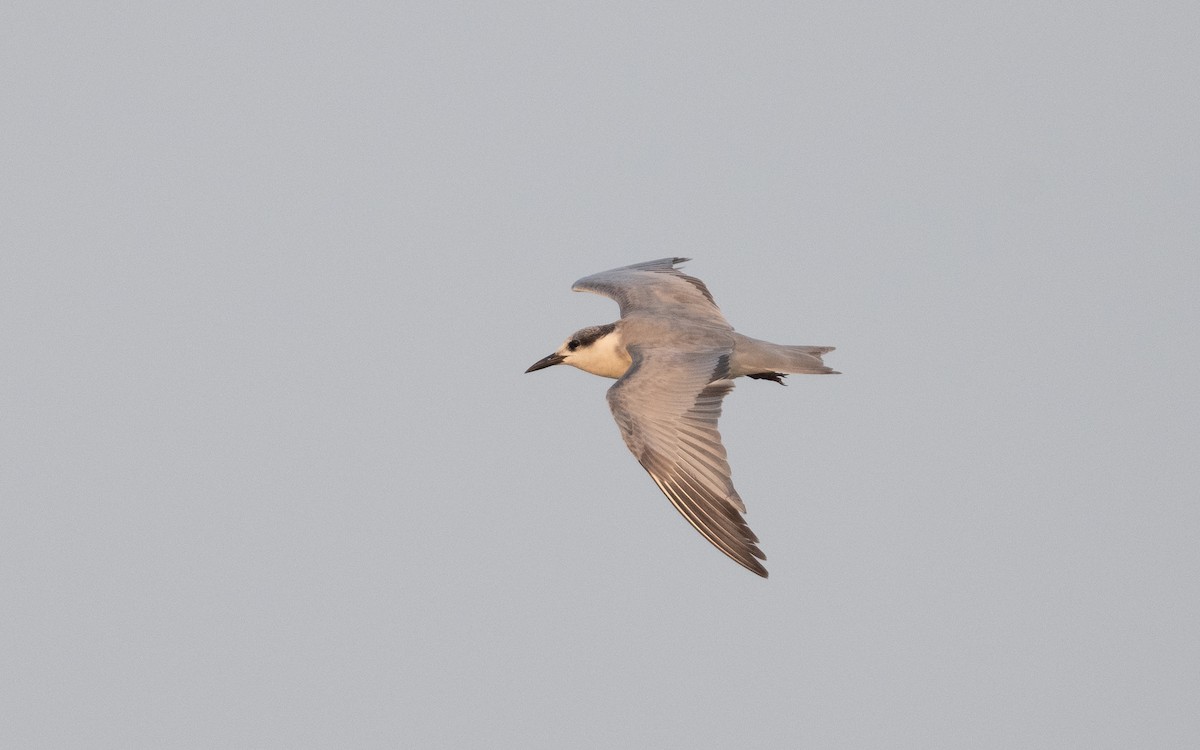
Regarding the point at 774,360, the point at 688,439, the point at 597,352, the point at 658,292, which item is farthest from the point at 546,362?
the point at 688,439

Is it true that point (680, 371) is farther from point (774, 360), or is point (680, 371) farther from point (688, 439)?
point (774, 360)

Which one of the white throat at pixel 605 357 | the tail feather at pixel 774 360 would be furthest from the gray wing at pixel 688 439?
the white throat at pixel 605 357

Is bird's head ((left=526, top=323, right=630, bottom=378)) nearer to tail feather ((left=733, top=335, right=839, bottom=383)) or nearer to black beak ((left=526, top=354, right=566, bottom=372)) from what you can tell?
black beak ((left=526, top=354, right=566, bottom=372))

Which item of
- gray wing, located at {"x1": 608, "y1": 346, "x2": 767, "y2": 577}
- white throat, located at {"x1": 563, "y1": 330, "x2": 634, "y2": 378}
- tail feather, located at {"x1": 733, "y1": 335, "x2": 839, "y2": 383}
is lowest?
gray wing, located at {"x1": 608, "y1": 346, "x2": 767, "y2": 577}

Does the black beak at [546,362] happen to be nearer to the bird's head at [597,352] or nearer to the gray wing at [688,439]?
the bird's head at [597,352]

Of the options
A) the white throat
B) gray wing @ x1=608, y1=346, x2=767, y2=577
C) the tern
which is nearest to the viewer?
gray wing @ x1=608, y1=346, x2=767, y2=577

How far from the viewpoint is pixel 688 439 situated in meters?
13.5

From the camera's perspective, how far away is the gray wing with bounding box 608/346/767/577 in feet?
42.0

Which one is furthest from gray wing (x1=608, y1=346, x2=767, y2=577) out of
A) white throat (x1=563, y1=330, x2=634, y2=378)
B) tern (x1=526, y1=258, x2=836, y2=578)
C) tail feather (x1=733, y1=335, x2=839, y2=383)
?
white throat (x1=563, y1=330, x2=634, y2=378)

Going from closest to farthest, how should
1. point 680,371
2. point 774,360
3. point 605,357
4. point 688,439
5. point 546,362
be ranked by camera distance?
point 688,439 < point 680,371 < point 774,360 < point 605,357 < point 546,362

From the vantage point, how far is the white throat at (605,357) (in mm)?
16531

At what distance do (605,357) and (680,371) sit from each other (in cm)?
208

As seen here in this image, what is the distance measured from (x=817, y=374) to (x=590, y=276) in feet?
14.8

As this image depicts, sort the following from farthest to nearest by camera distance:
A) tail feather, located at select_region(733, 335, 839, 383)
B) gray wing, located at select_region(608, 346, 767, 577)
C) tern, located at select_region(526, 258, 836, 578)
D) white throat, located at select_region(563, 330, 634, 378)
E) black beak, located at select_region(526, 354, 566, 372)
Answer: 1. black beak, located at select_region(526, 354, 566, 372)
2. white throat, located at select_region(563, 330, 634, 378)
3. tail feather, located at select_region(733, 335, 839, 383)
4. tern, located at select_region(526, 258, 836, 578)
5. gray wing, located at select_region(608, 346, 767, 577)
